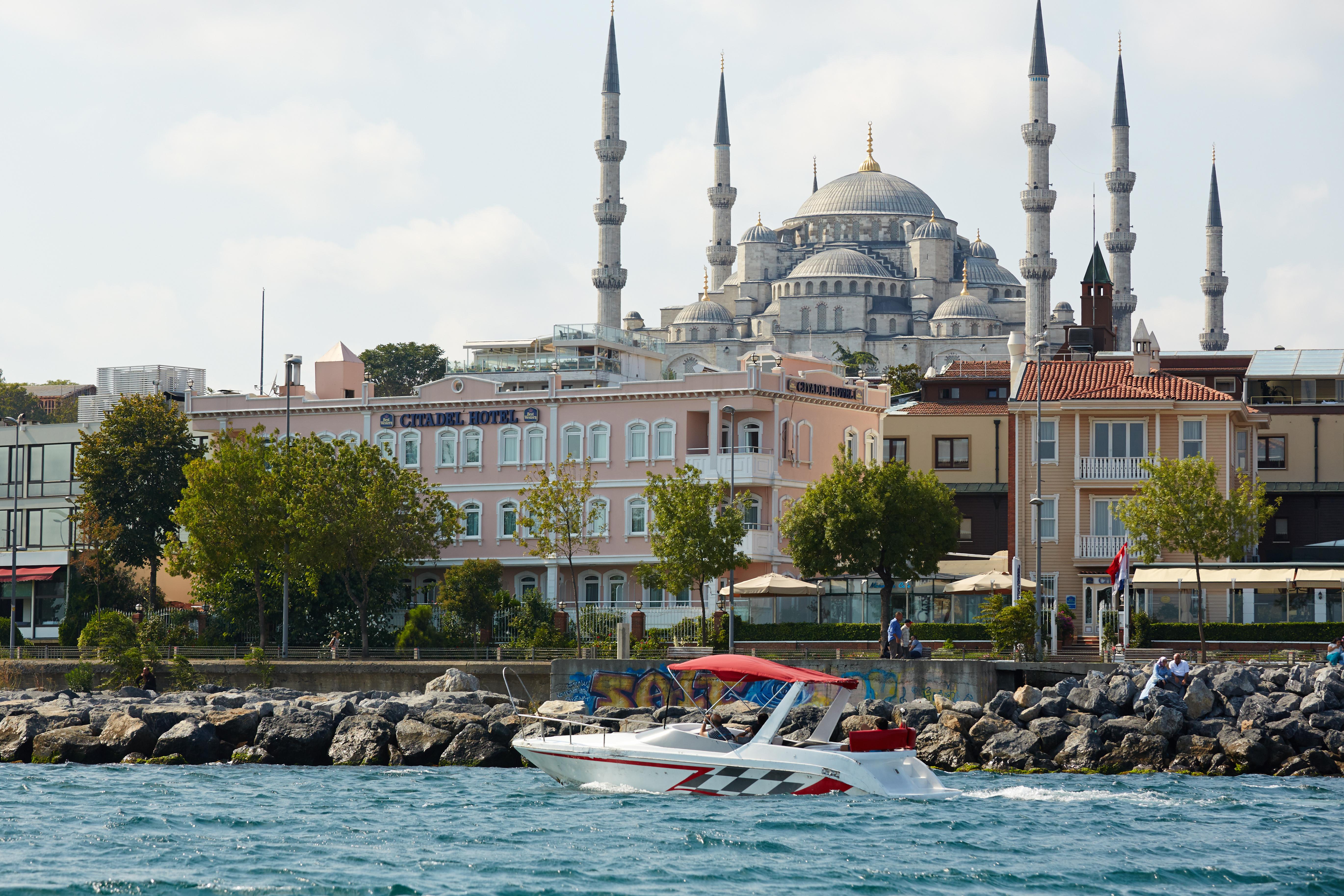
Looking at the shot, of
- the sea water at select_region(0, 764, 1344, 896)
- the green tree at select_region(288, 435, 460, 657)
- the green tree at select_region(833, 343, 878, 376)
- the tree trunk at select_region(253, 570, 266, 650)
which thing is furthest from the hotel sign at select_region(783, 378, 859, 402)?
the green tree at select_region(833, 343, 878, 376)

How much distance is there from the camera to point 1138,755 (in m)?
30.1

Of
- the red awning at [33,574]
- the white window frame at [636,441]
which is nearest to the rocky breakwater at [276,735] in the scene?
the white window frame at [636,441]

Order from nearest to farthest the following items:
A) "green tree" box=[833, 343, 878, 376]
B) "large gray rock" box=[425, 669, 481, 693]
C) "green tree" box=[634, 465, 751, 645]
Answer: "large gray rock" box=[425, 669, 481, 693], "green tree" box=[634, 465, 751, 645], "green tree" box=[833, 343, 878, 376]

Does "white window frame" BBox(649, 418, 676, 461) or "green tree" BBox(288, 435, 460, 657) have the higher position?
"white window frame" BBox(649, 418, 676, 461)

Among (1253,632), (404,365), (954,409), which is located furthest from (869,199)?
(1253,632)

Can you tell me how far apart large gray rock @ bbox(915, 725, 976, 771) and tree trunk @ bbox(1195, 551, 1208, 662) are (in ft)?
26.9

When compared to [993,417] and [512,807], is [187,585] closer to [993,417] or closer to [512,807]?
[993,417]

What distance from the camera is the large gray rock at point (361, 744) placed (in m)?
31.7

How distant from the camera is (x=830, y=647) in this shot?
1638 inches

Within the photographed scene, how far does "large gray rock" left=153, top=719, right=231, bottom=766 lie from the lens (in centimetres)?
3172

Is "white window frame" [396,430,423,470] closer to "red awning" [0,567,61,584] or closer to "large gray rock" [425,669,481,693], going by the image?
"red awning" [0,567,61,584]

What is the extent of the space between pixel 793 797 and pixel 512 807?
12.2 feet

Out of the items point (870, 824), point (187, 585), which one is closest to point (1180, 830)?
point (870, 824)

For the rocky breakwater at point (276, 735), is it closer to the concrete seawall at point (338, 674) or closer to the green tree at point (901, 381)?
the concrete seawall at point (338, 674)
